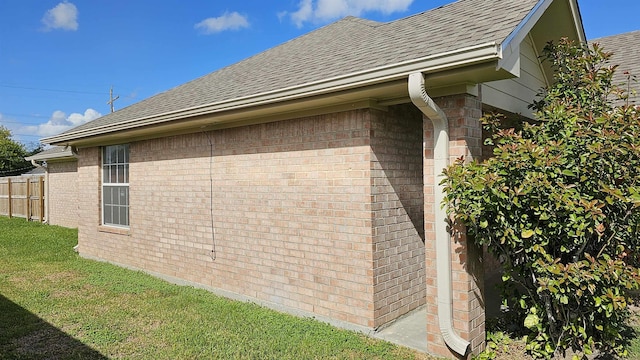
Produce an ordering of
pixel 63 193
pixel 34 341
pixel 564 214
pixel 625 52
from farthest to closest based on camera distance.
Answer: pixel 63 193, pixel 625 52, pixel 34 341, pixel 564 214

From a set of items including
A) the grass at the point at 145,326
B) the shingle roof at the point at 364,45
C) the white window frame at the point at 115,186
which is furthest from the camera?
the white window frame at the point at 115,186

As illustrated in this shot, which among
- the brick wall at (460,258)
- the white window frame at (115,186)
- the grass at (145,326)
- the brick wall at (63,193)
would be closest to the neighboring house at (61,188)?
the brick wall at (63,193)

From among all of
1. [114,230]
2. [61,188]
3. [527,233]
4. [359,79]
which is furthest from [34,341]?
[61,188]

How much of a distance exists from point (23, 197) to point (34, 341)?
1731 centimetres

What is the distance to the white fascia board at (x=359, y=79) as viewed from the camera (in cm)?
336

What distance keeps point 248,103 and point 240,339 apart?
288 centimetres

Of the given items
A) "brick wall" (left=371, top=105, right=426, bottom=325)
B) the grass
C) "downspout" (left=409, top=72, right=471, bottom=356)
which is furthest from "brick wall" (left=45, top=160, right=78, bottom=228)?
"downspout" (left=409, top=72, right=471, bottom=356)

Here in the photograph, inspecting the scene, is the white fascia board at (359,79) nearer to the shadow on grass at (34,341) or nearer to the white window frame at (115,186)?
the white window frame at (115,186)

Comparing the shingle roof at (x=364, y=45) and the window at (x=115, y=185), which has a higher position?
the shingle roof at (x=364, y=45)

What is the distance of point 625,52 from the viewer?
9219 mm

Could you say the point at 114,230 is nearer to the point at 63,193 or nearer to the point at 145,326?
the point at 145,326

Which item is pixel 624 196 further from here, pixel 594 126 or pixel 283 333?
pixel 283 333

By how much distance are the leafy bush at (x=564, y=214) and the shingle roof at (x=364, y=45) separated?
106 cm

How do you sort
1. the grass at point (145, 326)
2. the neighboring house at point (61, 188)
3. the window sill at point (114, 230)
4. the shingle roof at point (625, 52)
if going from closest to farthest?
1. the grass at point (145, 326)
2. the shingle roof at point (625, 52)
3. the window sill at point (114, 230)
4. the neighboring house at point (61, 188)
